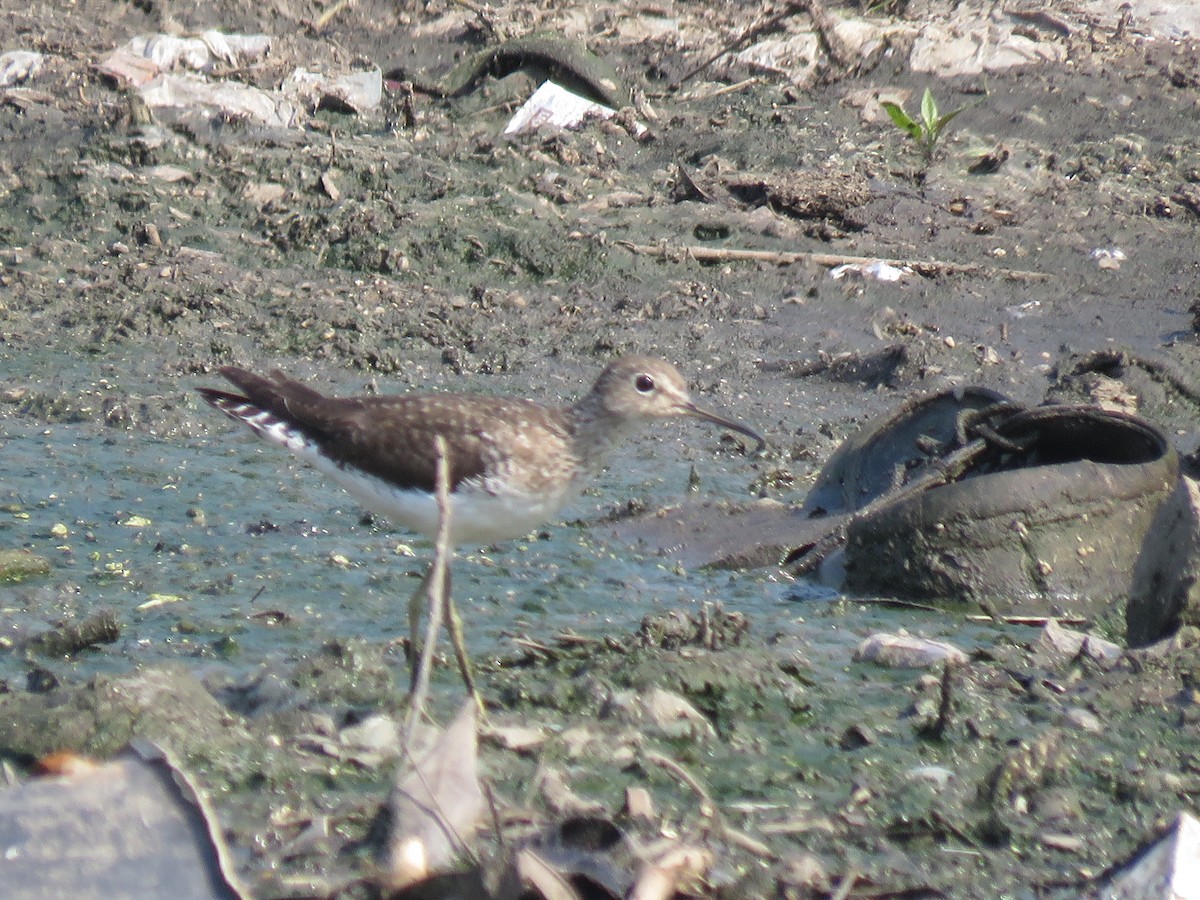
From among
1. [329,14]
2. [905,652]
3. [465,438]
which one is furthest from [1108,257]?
[329,14]

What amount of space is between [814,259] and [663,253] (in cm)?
92

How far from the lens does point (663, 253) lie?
9875 millimetres

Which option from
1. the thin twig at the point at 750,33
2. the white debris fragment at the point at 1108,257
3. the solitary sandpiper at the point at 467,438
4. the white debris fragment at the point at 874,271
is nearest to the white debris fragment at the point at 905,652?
the solitary sandpiper at the point at 467,438

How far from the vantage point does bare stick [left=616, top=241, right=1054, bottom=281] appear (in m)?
9.73

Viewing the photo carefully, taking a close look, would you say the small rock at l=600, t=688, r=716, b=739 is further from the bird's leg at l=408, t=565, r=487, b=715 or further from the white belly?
the white belly

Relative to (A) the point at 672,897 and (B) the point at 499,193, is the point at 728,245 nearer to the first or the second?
(B) the point at 499,193

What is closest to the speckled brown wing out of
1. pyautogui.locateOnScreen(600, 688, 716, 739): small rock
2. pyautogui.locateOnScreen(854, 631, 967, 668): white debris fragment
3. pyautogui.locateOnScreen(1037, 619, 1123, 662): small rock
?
pyautogui.locateOnScreen(600, 688, 716, 739): small rock

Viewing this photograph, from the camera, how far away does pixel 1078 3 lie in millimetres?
12523

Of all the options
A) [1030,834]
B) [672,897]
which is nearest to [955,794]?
[1030,834]

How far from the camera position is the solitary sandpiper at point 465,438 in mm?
5445

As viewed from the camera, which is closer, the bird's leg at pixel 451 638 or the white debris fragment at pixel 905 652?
the bird's leg at pixel 451 638

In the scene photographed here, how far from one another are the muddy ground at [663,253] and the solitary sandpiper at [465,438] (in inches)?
23.3

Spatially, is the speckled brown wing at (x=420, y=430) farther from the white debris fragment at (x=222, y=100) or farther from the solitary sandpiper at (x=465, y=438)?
the white debris fragment at (x=222, y=100)

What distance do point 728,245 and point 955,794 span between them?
19.9 ft
